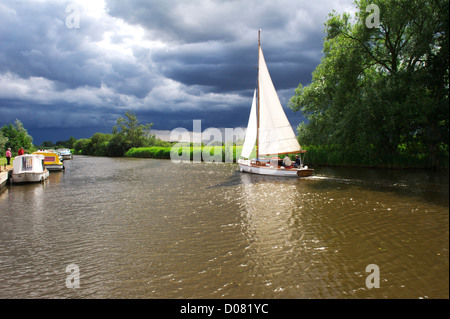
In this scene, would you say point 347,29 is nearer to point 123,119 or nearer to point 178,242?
point 178,242

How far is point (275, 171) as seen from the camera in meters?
30.2

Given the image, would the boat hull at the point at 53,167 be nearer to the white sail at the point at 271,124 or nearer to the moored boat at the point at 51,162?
the moored boat at the point at 51,162

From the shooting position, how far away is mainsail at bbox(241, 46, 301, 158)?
30391mm

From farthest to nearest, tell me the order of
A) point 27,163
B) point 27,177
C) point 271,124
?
1. point 271,124
2. point 27,163
3. point 27,177

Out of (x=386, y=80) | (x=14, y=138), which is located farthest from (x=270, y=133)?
(x=14, y=138)

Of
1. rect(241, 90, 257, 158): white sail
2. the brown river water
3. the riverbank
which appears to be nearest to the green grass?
the riverbank

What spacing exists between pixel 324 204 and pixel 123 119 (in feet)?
359

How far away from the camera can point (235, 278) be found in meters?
7.31

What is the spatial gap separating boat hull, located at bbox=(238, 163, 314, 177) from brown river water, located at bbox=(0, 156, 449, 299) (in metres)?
10.3

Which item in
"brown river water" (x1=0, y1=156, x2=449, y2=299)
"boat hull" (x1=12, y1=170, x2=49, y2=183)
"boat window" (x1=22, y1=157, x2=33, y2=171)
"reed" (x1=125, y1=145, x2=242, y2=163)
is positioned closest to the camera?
"brown river water" (x1=0, y1=156, x2=449, y2=299)

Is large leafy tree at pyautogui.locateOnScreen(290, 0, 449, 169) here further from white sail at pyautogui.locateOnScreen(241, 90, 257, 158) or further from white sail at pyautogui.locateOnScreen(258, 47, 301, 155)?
white sail at pyautogui.locateOnScreen(241, 90, 257, 158)

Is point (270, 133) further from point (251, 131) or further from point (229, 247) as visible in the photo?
point (229, 247)

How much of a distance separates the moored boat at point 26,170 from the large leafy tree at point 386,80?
3117 cm

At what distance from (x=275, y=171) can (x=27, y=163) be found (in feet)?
78.6
